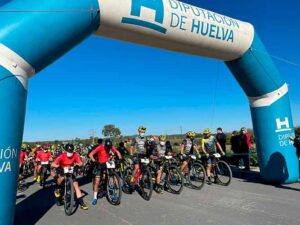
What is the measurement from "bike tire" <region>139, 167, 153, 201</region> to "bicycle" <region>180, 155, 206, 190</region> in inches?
65.5

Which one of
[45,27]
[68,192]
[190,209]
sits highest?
[45,27]

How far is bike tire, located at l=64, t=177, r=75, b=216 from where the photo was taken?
22.3 ft

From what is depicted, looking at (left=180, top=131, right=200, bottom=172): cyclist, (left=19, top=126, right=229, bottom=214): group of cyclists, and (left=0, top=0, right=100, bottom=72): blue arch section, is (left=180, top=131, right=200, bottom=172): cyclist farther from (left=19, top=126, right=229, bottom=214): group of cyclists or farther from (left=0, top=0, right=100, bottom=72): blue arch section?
(left=0, top=0, right=100, bottom=72): blue arch section

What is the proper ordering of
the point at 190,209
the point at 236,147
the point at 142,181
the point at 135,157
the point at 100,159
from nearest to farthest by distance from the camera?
the point at 190,209, the point at 100,159, the point at 142,181, the point at 135,157, the point at 236,147

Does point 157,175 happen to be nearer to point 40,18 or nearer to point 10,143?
point 10,143

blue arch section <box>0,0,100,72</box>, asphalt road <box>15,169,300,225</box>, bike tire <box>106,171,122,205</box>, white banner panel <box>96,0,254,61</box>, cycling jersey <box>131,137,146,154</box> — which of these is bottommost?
asphalt road <box>15,169,300,225</box>

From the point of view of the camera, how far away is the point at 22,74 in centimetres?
539

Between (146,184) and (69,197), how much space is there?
7.11ft

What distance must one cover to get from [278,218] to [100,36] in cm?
545

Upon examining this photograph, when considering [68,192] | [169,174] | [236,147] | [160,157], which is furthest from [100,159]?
[236,147]

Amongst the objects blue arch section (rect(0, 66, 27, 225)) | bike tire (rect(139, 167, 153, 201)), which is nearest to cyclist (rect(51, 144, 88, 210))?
bike tire (rect(139, 167, 153, 201))

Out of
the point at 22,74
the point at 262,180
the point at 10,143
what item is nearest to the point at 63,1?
the point at 22,74

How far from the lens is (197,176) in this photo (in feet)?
31.7

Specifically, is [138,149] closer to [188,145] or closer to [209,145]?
[188,145]
